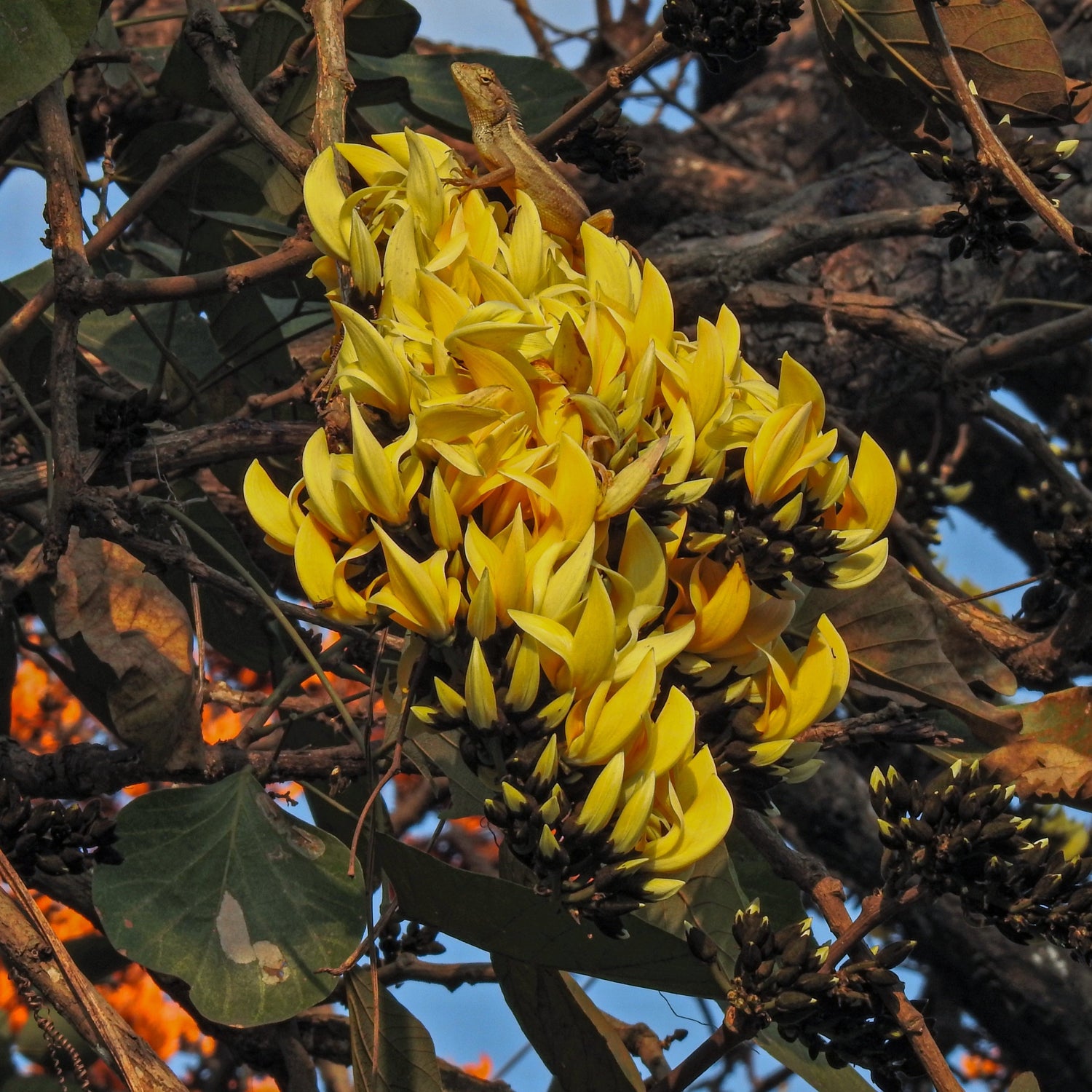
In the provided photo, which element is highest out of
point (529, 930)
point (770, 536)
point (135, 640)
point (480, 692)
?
point (135, 640)

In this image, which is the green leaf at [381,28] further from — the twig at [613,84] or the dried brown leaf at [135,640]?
the dried brown leaf at [135,640]

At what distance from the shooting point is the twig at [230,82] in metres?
0.97

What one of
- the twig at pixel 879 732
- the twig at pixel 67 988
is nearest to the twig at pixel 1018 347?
the twig at pixel 879 732

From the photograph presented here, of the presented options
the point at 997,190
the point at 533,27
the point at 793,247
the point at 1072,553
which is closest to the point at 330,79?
the point at 997,190

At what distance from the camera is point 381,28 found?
1454mm

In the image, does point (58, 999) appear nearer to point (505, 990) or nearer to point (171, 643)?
point (505, 990)

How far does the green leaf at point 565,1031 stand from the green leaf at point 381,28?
3.53ft

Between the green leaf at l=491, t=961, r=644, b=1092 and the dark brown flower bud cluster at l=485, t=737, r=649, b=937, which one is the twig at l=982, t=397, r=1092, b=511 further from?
the dark brown flower bud cluster at l=485, t=737, r=649, b=937

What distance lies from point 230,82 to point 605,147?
15.3 inches

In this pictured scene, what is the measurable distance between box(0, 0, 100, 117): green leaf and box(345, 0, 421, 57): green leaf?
1.42 feet

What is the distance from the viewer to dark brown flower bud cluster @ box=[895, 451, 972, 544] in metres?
2.12

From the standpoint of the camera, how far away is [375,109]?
1.71m

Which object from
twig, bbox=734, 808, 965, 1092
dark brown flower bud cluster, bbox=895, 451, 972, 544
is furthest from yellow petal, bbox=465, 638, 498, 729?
dark brown flower bud cluster, bbox=895, 451, 972, 544

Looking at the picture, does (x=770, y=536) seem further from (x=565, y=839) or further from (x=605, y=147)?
(x=605, y=147)
